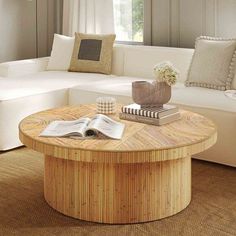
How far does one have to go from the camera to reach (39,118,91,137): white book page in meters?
2.90

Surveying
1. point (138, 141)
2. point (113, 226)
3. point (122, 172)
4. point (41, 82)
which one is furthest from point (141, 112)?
point (41, 82)

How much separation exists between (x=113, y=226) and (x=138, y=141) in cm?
47

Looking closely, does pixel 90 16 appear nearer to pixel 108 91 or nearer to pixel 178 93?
pixel 108 91

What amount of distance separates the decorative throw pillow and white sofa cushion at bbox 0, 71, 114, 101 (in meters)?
0.95

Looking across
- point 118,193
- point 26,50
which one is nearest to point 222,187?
point 118,193

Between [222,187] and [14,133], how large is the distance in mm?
1664

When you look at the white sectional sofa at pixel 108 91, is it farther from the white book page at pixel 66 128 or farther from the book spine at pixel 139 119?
the white book page at pixel 66 128

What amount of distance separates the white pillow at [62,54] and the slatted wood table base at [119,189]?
2.56 meters

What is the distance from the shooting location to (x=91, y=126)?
2945mm

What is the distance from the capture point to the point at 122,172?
2.81 m

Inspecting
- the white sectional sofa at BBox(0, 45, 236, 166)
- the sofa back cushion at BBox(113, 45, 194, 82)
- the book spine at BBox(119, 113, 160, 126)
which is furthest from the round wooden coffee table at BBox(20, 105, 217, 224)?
the sofa back cushion at BBox(113, 45, 194, 82)

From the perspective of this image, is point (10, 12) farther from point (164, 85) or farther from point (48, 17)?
point (164, 85)

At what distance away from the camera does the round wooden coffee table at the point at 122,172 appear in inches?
106

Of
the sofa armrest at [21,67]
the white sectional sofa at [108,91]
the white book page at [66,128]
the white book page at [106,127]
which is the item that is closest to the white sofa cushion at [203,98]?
the white sectional sofa at [108,91]
